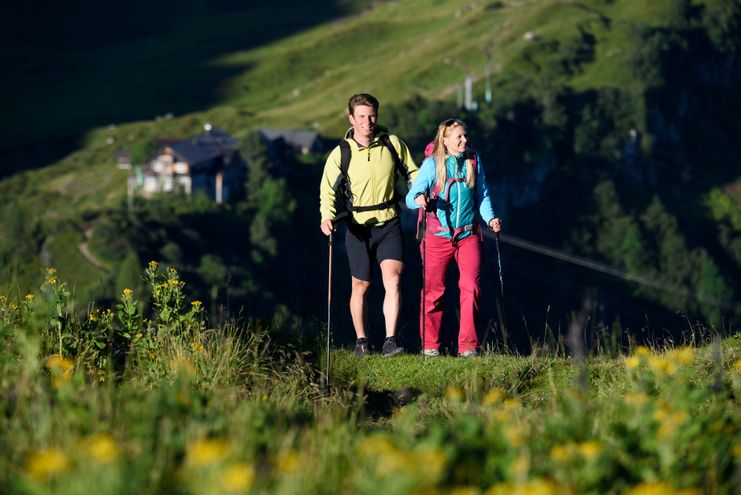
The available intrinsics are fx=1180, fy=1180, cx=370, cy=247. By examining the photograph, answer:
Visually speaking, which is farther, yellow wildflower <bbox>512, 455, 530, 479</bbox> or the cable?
the cable

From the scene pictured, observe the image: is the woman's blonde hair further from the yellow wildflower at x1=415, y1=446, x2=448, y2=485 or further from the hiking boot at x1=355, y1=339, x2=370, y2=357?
the yellow wildflower at x1=415, y1=446, x2=448, y2=485

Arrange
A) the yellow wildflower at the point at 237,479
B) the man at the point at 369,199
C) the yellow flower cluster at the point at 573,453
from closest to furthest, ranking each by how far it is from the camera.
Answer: the yellow wildflower at the point at 237,479
the yellow flower cluster at the point at 573,453
the man at the point at 369,199

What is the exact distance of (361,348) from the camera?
10336 millimetres

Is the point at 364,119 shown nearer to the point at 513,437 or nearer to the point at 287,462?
the point at 513,437

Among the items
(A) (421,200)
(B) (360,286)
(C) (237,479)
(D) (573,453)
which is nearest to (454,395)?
(D) (573,453)

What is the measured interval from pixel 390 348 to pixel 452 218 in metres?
1.26

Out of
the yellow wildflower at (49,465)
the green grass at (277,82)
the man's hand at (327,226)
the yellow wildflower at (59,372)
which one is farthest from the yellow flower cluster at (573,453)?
the green grass at (277,82)

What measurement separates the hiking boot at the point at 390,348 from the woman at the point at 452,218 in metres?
0.27

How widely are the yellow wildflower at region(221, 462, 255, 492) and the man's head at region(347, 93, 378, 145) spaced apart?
230 inches

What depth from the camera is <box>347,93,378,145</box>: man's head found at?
32.7 ft

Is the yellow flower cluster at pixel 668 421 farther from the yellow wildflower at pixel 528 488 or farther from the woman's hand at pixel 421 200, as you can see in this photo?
the woman's hand at pixel 421 200

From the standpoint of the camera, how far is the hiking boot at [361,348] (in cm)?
1025

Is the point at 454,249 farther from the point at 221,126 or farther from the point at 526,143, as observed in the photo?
the point at 221,126

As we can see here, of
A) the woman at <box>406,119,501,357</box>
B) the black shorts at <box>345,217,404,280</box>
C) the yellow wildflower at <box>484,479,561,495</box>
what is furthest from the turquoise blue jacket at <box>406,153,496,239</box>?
the yellow wildflower at <box>484,479,561,495</box>
